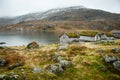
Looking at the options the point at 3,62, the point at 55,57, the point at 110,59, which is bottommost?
the point at 110,59

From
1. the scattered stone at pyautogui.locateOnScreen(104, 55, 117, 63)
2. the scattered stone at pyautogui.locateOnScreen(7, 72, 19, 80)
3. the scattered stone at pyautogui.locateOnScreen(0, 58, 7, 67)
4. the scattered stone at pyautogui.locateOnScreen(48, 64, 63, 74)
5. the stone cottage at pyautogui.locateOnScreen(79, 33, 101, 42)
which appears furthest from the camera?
the stone cottage at pyautogui.locateOnScreen(79, 33, 101, 42)

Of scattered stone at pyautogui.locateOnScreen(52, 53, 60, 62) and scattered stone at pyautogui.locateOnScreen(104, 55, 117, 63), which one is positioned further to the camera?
scattered stone at pyautogui.locateOnScreen(52, 53, 60, 62)

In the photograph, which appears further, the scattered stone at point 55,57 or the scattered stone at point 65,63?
the scattered stone at point 55,57

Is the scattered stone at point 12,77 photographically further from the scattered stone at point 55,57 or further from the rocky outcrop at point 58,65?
the scattered stone at point 55,57

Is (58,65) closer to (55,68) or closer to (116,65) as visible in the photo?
(55,68)

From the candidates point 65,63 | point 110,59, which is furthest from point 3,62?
point 110,59

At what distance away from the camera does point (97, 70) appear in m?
47.9

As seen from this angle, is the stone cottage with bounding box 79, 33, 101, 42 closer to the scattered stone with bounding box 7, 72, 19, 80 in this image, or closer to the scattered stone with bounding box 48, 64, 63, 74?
the scattered stone with bounding box 48, 64, 63, 74

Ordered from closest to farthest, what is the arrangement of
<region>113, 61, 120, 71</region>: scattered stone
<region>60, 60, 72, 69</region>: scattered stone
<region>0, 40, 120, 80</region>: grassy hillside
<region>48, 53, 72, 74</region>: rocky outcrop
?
<region>0, 40, 120, 80</region>: grassy hillside → <region>48, 53, 72, 74</region>: rocky outcrop → <region>60, 60, 72, 69</region>: scattered stone → <region>113, 61, 120, 71</region>: scattered stone

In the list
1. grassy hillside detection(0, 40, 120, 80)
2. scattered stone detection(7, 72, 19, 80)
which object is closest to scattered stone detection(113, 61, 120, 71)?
grassy hillside detection(0, 40, 120, 80)

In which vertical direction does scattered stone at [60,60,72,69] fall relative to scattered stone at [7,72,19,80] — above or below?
below

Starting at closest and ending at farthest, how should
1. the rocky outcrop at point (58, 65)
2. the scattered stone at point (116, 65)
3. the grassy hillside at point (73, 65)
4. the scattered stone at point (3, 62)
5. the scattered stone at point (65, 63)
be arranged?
the grassy hillside at point (73, 65)
the rocky outcrop at point (58, 65)
the scattered stone at point (65, 63)
the scattered stone at point (116, 65)
the scattered stone at point (3, 62)

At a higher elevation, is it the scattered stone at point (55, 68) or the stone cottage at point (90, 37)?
the scattered stone at point (55, 68)

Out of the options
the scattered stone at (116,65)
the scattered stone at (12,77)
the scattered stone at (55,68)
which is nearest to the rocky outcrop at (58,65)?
the scattered stone at (55,68)
